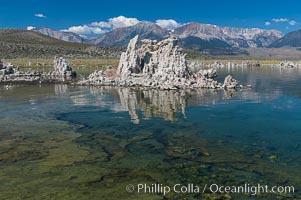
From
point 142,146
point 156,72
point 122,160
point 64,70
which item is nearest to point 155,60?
point 156,72

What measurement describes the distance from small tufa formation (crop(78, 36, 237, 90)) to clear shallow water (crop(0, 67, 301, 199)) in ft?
73.0

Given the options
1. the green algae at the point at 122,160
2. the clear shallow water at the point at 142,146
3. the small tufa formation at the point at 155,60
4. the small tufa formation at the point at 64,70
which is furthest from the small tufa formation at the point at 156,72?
the green algae at the point at 122,160

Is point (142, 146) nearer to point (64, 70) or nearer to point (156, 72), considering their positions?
point (156, 72)

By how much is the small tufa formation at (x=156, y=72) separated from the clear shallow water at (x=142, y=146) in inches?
876

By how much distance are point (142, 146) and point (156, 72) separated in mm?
55671

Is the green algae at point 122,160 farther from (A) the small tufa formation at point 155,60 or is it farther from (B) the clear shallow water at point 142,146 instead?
(A) the small tufa formation at point 155,60

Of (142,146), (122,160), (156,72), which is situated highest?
(156,72)

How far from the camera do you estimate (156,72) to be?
278 ft

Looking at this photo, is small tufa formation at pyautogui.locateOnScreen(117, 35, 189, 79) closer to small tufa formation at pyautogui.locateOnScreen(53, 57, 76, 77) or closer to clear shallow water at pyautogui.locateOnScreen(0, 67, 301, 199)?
small tufa formation at pyautogui.locateOnScreen(53, 57, 76, 77)

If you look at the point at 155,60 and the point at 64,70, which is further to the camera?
the point at 64,70

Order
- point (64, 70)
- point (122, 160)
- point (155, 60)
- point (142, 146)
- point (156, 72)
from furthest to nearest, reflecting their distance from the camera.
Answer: point (64, 70) → point (155, 60) → point (156, 72) → point (142, 146) → point (122, 160)

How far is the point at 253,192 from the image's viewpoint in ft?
67.2

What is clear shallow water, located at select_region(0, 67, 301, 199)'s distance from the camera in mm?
22172

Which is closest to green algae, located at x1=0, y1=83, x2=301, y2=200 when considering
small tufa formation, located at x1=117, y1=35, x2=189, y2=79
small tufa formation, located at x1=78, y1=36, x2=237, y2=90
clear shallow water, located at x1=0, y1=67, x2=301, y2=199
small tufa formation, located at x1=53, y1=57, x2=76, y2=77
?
clear shallow water, located at x1=0, y1=67, x2=301, y2=199
